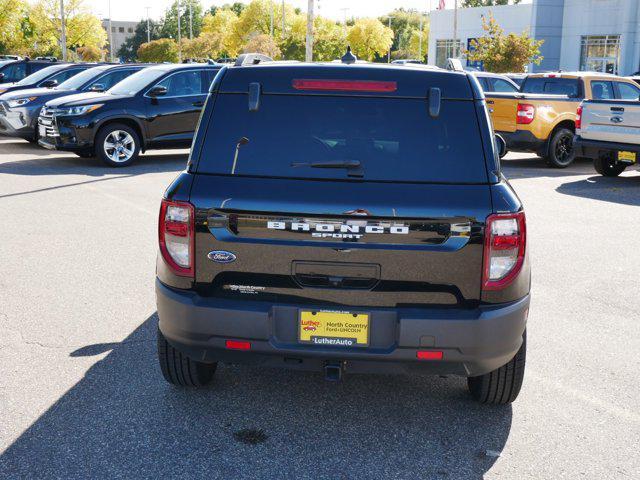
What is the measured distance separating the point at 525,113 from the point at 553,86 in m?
1.82

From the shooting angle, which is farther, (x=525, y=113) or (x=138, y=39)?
(x=138, y=39)

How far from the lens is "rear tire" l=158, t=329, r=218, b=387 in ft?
14.1

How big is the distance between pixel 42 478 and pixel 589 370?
10.8 ft

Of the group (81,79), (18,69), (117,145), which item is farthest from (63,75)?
(117,145)

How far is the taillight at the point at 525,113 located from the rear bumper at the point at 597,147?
111cm

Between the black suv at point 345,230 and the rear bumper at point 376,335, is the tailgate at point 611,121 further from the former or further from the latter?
the rear bumper at point 376,335

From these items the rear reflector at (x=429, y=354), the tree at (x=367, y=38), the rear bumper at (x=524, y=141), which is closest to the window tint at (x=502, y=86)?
the rear bumper at (x=524, y=141)

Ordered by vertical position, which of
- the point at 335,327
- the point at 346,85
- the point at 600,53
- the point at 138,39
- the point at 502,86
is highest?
the point at 138,39

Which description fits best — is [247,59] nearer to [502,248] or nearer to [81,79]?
[502,248]

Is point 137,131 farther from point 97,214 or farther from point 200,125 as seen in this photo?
point 200,125

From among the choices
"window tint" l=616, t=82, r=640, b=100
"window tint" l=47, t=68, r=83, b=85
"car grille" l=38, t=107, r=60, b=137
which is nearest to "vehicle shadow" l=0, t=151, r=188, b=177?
"car grille" l=38, t=107, r=60, b=137

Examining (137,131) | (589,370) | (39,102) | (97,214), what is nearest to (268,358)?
(589,370)

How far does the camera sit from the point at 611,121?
45.6 feet

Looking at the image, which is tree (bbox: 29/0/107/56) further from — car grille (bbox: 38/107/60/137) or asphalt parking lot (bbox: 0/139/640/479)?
asphalt parking lot (bbox: 0/139/640/479)
